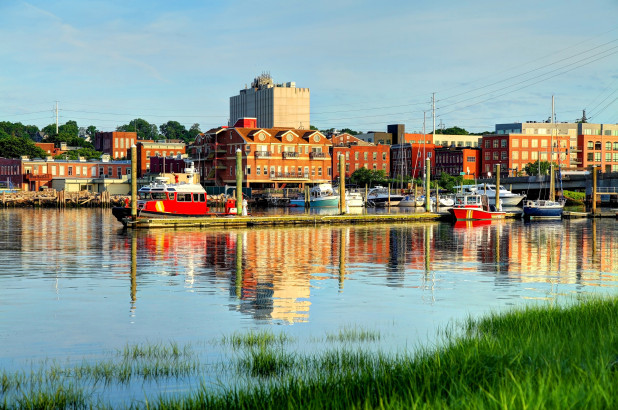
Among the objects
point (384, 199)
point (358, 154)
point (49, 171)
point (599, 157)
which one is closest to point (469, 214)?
point (384, 199)

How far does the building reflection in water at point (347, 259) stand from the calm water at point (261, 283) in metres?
0.08

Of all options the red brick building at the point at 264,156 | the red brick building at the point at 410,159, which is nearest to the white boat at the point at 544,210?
the red brick building at the point at 264,156

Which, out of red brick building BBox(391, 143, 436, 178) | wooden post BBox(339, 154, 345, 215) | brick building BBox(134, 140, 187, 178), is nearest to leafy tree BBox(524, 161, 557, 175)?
red brick building BBox(391, 143, 436, 178)

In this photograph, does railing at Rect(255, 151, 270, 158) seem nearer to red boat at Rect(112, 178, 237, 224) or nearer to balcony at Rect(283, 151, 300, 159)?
balcony at Rect(283, 151, 300, 159)

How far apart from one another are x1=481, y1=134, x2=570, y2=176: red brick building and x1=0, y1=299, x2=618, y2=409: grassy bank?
15039cm

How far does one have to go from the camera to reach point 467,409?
8.16 meters

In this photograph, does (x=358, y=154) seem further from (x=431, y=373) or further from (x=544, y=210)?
(x=431, y=373)

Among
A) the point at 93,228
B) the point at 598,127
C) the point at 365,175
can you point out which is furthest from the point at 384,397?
the point at 598,127

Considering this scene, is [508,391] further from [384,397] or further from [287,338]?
[287,338]

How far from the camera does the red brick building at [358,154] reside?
156m

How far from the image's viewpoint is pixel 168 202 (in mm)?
59219

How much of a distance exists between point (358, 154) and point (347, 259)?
124 m

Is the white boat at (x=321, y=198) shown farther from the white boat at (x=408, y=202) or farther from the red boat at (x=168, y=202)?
the red boat at (x=168, y=202)

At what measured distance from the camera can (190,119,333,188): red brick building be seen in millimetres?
123750
